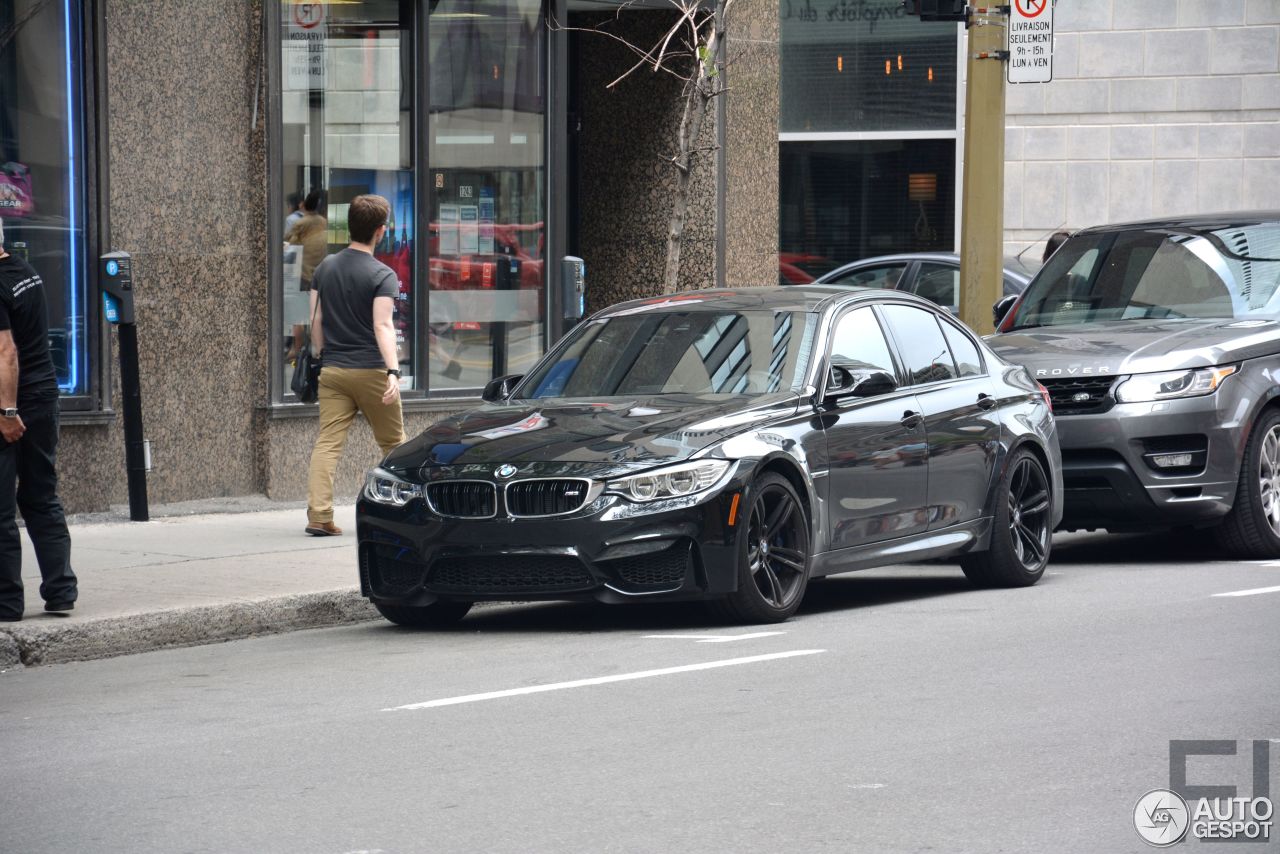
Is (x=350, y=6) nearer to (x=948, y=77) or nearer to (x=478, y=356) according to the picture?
(x=478, y=356)

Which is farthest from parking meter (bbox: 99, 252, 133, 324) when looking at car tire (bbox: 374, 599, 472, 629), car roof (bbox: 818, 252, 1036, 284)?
car roof (bbox: 818, 252, 1036, 284)

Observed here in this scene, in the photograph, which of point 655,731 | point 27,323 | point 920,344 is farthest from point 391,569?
point 920,344

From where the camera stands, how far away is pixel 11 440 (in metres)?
8.94

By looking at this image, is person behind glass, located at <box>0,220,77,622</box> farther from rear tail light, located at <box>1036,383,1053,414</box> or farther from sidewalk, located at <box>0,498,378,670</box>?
rear tail light, located at <box>1036,383,1053,414</box>

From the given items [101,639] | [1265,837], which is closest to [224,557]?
[101,639]

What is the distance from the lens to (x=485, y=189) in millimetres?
15531

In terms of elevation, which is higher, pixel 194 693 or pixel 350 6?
pixel 350 6

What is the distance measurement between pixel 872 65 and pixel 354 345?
1564cm

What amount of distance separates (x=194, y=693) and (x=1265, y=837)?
163 inches

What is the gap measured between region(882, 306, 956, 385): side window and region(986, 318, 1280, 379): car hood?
1346mm

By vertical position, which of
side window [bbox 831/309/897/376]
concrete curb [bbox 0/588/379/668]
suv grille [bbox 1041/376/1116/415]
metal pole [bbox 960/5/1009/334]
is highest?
metal pole [bbox 960/5/1009/334]

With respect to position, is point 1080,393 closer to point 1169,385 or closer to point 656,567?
point 1169,385

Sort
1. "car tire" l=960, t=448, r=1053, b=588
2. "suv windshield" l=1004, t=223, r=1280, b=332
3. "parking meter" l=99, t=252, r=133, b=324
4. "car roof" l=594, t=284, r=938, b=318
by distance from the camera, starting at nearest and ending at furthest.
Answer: "car roof" l=594, t=284, r=938, b=318 < "car tire" l=960, t=448, r=1053, b=588 < "parking meter" l=99, t=252, r=133, b=324 < "suv windshield" l=1004, t=223, r=1280, b=332

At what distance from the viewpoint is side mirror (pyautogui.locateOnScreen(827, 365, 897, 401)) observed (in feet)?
31.3
